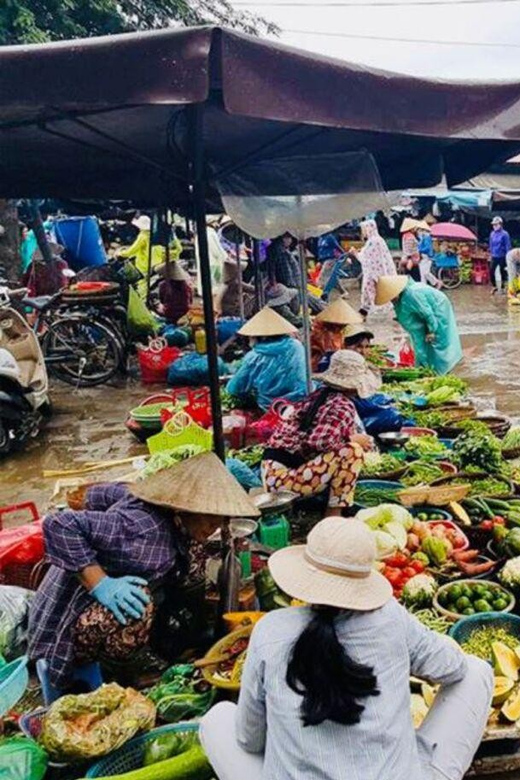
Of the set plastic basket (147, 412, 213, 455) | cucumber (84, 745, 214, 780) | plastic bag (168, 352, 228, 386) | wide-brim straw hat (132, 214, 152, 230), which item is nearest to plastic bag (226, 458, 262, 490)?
plastic basket (147, 412, 213, 455)

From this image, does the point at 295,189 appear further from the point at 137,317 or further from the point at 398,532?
the point at 137,317

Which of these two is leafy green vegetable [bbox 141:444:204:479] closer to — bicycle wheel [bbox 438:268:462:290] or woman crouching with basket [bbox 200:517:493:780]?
woman crouching with basket [bbox 200:517:493:780]

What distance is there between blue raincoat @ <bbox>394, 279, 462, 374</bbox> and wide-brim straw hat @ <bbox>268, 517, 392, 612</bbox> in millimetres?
5431

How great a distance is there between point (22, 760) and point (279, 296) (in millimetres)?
6983

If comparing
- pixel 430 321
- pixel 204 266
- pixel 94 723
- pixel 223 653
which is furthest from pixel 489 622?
pixel 430 321

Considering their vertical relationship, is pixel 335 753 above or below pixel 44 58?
below

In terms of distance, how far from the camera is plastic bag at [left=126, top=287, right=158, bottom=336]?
10.2 metres

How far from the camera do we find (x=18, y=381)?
23.0 feet

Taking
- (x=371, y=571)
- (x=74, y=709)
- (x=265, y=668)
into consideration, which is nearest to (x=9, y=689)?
(x=74, y=709)

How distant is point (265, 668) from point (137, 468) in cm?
373

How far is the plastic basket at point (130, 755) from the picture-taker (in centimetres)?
269

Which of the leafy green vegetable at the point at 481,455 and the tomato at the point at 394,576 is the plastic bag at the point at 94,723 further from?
the leafy green vegetable at the point at 481,455

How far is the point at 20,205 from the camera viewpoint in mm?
14633

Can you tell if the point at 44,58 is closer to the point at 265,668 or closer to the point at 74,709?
the point at 265,668
